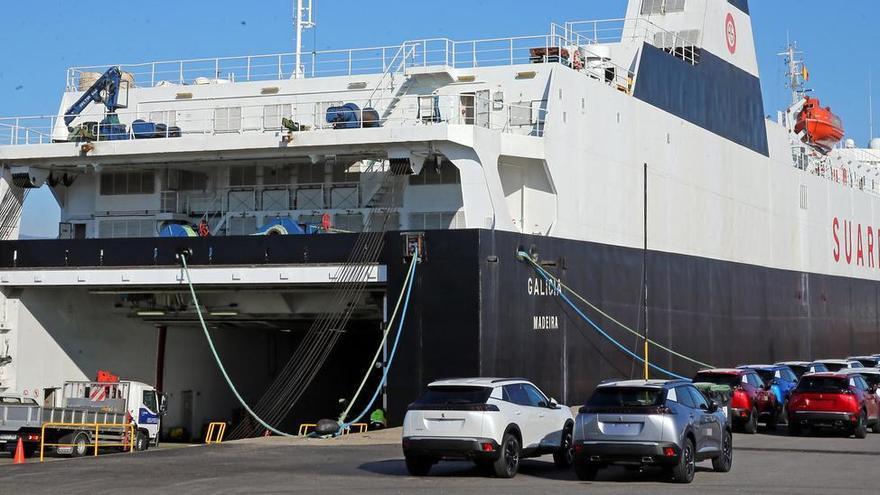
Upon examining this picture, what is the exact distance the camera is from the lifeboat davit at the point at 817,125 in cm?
4822

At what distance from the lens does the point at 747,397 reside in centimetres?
2589

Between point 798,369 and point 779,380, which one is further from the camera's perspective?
point 798,369

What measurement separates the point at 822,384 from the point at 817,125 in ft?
82.1

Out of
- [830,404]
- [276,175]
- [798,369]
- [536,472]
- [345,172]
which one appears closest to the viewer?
[536,472]

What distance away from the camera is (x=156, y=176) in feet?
98.2

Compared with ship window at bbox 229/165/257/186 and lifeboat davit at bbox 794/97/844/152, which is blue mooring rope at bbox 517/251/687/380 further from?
lifeboat davit at bbox 794/97/844/152

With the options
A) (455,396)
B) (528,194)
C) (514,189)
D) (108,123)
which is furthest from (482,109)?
(455,396)

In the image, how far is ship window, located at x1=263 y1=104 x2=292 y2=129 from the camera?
2978cm

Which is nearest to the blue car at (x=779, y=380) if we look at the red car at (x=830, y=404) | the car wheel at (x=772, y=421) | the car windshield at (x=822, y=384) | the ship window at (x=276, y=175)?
the car wheel at (x=772, y=421)

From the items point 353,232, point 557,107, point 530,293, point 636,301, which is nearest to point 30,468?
point 353,232

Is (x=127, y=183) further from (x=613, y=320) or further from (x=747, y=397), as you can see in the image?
(x=747, y=397)

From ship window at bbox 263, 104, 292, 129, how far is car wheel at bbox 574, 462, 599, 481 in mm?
15255

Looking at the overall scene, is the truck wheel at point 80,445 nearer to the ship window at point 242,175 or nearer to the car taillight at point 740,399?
the ship window at point 242,175

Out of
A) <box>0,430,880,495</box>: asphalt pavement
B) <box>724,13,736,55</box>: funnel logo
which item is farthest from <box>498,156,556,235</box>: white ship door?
<box>724,13,736,55</box>: funnel logo
